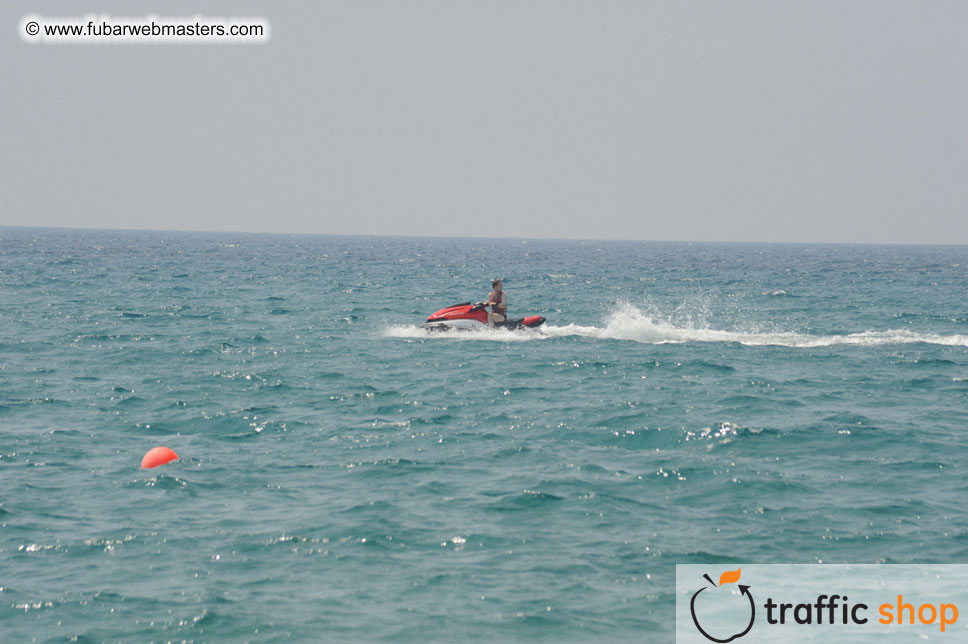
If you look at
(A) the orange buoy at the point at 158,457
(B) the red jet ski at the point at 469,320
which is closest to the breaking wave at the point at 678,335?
(B) the red jet ski at the point at 469,320

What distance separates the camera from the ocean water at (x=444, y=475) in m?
9.02

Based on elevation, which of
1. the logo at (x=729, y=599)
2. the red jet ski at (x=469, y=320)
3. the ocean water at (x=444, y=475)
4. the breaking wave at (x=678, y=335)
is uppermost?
the red jet ski at (x=469, y=320)

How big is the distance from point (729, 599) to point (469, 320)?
62.7ft

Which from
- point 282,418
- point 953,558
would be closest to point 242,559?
point 282,418

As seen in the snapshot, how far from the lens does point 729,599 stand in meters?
9.29

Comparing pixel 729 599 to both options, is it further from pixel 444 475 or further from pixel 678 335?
pixel 678 335

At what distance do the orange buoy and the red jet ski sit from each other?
47.8 ft

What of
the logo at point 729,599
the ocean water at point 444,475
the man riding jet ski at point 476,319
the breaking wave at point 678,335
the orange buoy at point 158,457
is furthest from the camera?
the breaking wave at point 678,335

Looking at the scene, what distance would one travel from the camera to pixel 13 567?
9.75 meters

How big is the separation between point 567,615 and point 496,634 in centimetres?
78

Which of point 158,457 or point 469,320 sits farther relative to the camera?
point 469,320

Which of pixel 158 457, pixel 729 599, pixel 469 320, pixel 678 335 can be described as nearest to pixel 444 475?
pixel 158 457

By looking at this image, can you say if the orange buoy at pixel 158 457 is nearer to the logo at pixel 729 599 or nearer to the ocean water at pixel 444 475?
the ocean water at pixel 444 475

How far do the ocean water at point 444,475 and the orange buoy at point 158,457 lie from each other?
192 mm
